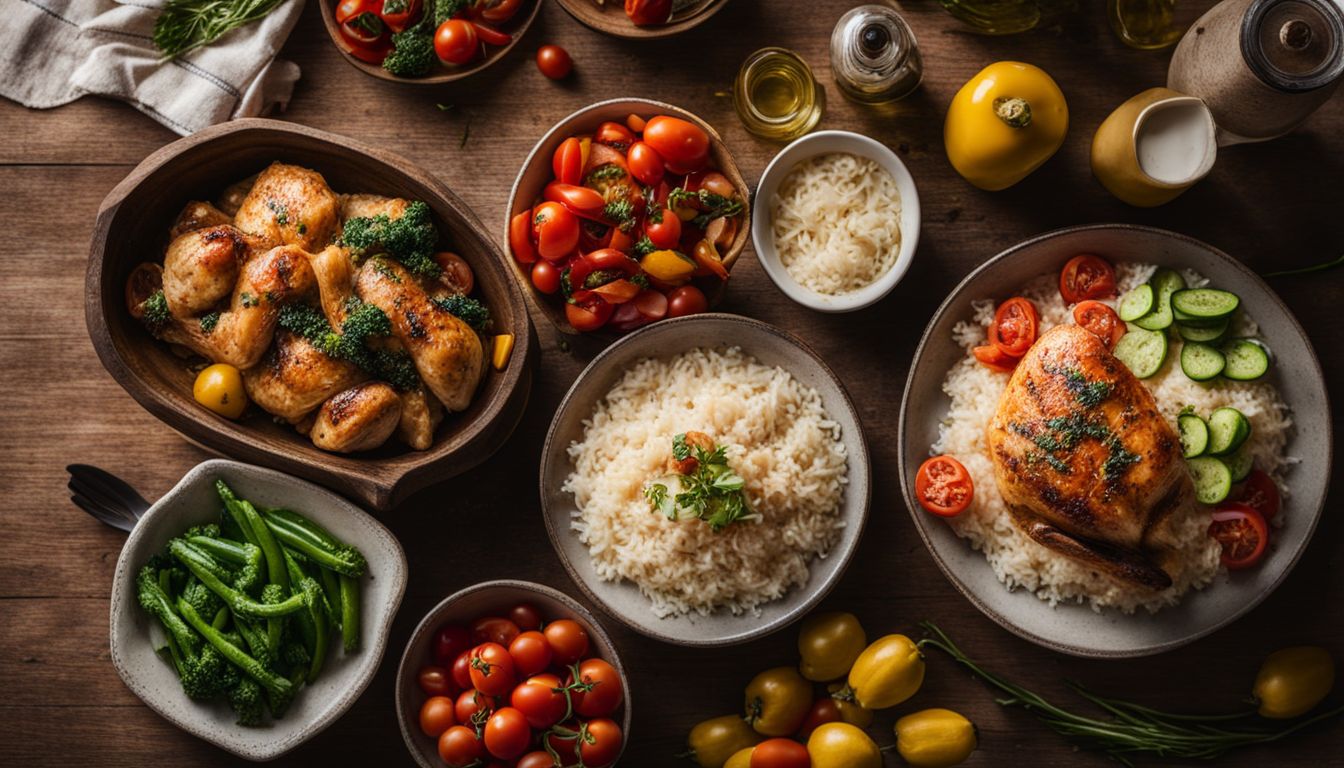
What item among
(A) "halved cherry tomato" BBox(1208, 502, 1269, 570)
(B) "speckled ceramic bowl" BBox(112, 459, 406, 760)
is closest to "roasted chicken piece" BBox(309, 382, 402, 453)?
(B) "speckled ceramic bowl" BBox(112, 459, 406, 760)

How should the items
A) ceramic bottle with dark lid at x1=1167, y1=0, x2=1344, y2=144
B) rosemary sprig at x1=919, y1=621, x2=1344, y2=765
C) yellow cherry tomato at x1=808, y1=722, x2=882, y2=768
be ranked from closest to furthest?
ceramic bottle with dark lid at x1=1167, y1=0, x2=1344, y2=144 → yellow cherry tomato at x1=808, y1=722, x2=882, y2=768 → rosemary sprig at x1=919, y1=621, x2=1344, y2=765

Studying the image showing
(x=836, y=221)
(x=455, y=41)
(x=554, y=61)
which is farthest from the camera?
(x=554, y=61)

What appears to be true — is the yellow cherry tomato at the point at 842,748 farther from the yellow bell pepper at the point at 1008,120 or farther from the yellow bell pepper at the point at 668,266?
the yellow bell pepper at the point at 1008,120

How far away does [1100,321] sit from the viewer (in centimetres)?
324

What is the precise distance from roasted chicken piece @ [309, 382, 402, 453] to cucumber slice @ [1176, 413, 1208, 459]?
2563 mm

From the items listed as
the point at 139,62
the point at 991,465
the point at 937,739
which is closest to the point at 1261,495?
the point at 991,465

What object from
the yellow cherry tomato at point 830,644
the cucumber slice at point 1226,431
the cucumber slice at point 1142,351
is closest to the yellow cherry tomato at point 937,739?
the yellow cherry tomato at point 830,644

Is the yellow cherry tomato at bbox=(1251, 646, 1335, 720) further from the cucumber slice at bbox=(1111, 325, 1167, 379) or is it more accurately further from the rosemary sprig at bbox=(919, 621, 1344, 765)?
the cucumber slice at bbox=(1111, 325, 1167, 379)

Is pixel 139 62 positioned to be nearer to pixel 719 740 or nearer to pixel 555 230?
pixel 555 230

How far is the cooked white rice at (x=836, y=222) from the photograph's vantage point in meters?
3.23

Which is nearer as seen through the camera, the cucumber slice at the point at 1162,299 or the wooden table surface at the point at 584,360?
the cucumber slice at the point at 1162,299

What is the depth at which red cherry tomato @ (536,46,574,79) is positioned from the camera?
3.50m

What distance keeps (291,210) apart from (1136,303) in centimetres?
283

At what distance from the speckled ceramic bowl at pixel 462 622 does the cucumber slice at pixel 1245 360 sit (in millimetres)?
2266
